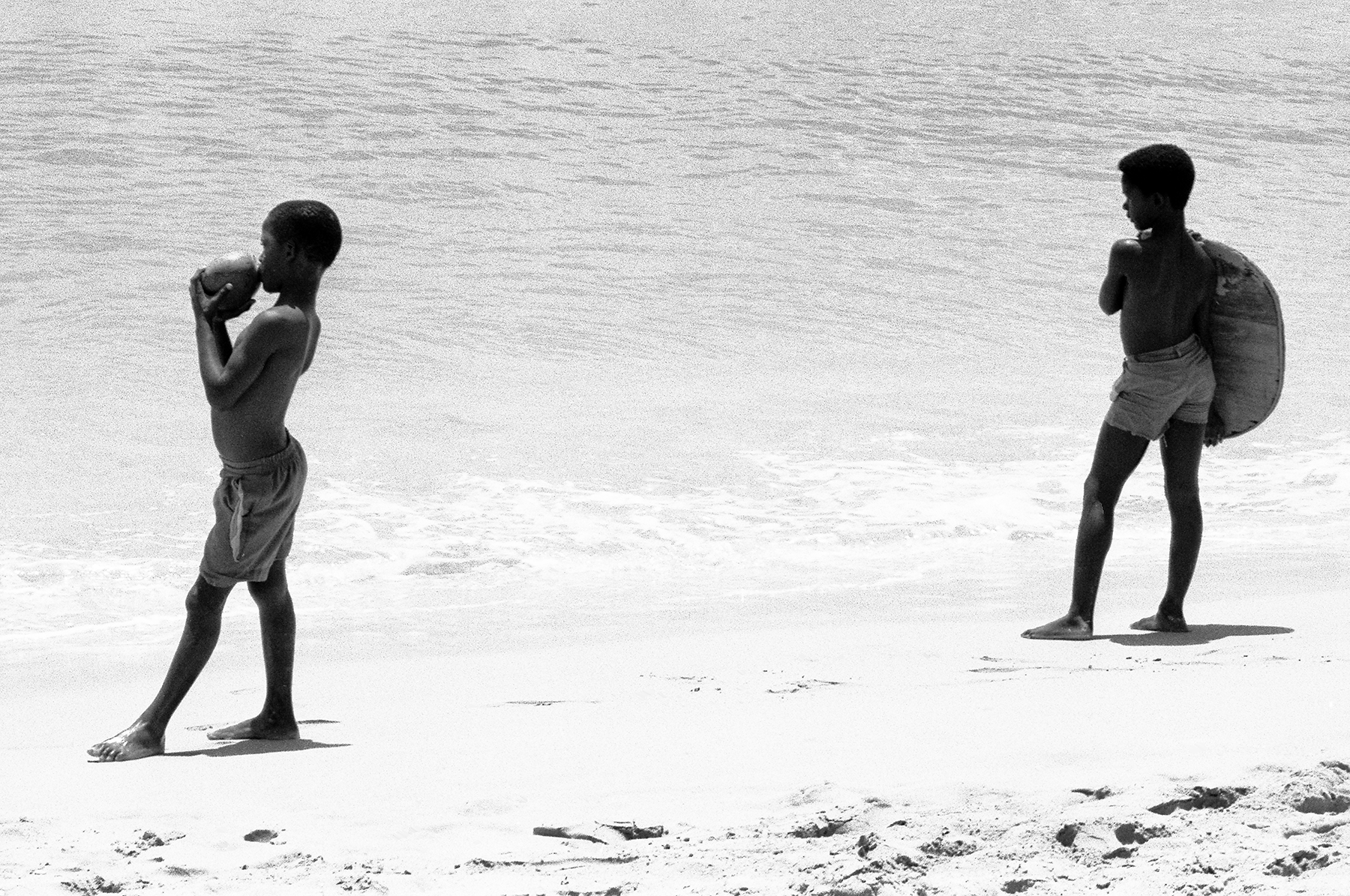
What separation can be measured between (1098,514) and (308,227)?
266 centimetres

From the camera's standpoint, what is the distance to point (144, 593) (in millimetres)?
6188

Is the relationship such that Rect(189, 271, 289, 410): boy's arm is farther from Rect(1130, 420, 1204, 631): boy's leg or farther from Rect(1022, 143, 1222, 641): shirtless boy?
Rect(1130, 420, 1204, 631): boy's leg

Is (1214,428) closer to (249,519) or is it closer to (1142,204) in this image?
(1142,204)

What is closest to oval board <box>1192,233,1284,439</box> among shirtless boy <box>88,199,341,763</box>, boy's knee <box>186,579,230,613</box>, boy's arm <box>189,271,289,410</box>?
shirtless boy <box>88,199,341,763</box>

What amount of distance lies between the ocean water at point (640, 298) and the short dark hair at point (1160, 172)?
1.63 m

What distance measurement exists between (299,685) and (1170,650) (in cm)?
253

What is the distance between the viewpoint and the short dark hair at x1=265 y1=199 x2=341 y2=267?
4.04 metres

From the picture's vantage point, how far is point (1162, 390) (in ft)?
17.4

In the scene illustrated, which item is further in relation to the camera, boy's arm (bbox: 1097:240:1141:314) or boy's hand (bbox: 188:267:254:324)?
boy's arm (bbox: 1097:240:1141:314)

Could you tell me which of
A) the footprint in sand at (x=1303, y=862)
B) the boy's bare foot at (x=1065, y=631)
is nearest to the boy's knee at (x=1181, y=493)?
the boy's bare foot at (x=1065, y=631)

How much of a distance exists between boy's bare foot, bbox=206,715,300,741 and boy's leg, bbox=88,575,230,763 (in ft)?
0.54

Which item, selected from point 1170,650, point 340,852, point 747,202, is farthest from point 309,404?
point 747,202

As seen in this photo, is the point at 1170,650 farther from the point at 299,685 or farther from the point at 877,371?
the point at 877,371

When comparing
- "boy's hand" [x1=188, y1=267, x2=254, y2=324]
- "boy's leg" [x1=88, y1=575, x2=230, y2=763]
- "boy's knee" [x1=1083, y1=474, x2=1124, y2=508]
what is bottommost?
"boy's leg" [x1=88, y1=575, x2=230, y2=763]
